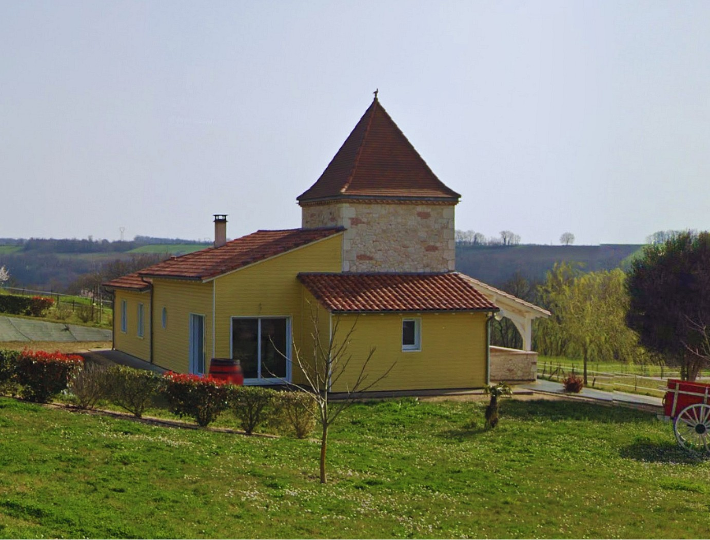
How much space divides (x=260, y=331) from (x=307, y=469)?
11.1 metres

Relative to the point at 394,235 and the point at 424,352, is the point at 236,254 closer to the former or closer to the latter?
the point at 394,235

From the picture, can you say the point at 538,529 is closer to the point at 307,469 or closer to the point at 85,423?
the point at 307,469

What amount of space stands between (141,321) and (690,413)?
19.8 metres

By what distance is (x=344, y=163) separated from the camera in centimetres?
2797

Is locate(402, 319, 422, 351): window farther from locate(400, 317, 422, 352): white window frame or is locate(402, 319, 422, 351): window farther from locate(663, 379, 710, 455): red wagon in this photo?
locate(663, 379, 710, 455): red wagon

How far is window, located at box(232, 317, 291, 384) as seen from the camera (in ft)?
78.9

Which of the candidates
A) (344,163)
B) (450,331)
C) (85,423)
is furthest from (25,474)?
(344,163)


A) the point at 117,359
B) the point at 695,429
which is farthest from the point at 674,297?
the point at 117,359

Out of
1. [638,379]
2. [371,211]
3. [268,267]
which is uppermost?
[371,211]

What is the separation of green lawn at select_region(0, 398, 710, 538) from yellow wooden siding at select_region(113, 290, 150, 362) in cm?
1363

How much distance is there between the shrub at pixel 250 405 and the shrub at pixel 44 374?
145 inches

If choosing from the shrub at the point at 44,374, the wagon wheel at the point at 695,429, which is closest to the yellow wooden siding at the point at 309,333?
the shrub at the point at 44,374

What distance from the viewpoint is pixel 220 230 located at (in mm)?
31484

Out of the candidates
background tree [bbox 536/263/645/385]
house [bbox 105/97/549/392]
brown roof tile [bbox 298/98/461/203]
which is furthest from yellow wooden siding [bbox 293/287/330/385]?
background tree [bbox 536/263/645/385]
